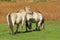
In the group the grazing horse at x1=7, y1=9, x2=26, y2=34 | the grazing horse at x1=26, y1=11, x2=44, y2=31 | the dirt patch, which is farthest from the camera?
the dirt patch

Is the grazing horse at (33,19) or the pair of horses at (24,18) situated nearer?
the pair of horses at (24,18)

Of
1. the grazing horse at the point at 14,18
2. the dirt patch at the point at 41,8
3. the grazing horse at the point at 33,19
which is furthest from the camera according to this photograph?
the dirt patch at the point at 41,8

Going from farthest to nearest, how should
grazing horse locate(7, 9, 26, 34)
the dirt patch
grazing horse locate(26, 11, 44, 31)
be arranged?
the dirt patch, grazing horse locate(26, 11, 44, 31), grazing horse locate(7, 9, 26, 34)

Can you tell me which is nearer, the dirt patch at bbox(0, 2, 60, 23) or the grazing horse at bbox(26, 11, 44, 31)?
the grazing horse at bbox(26, 11, 44, 31)

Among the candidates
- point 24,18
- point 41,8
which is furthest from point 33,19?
point 41,8

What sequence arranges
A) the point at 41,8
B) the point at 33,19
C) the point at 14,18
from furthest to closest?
the point at 41,8 → the point at 33,19 → the point at 14,18

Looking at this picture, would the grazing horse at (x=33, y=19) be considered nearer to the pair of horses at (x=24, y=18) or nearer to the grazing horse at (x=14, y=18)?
the pair of horses at (x=24, y=18)

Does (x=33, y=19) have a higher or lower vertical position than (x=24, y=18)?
lower

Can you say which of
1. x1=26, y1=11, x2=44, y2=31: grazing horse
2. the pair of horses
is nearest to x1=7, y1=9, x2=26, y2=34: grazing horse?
the pair of horses

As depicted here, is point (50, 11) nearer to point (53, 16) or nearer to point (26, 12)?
point (53, 16)

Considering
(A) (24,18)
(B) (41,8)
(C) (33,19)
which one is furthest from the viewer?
(B) (41,8)

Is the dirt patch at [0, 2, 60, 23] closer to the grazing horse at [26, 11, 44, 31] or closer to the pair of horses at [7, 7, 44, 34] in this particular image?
the grazing horse at [26, 11, 44, 31]

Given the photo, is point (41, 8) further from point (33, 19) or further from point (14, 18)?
point (14, 18)

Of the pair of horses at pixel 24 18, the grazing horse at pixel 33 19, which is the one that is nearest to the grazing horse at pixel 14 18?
the pair of horses at pixel 24 18
